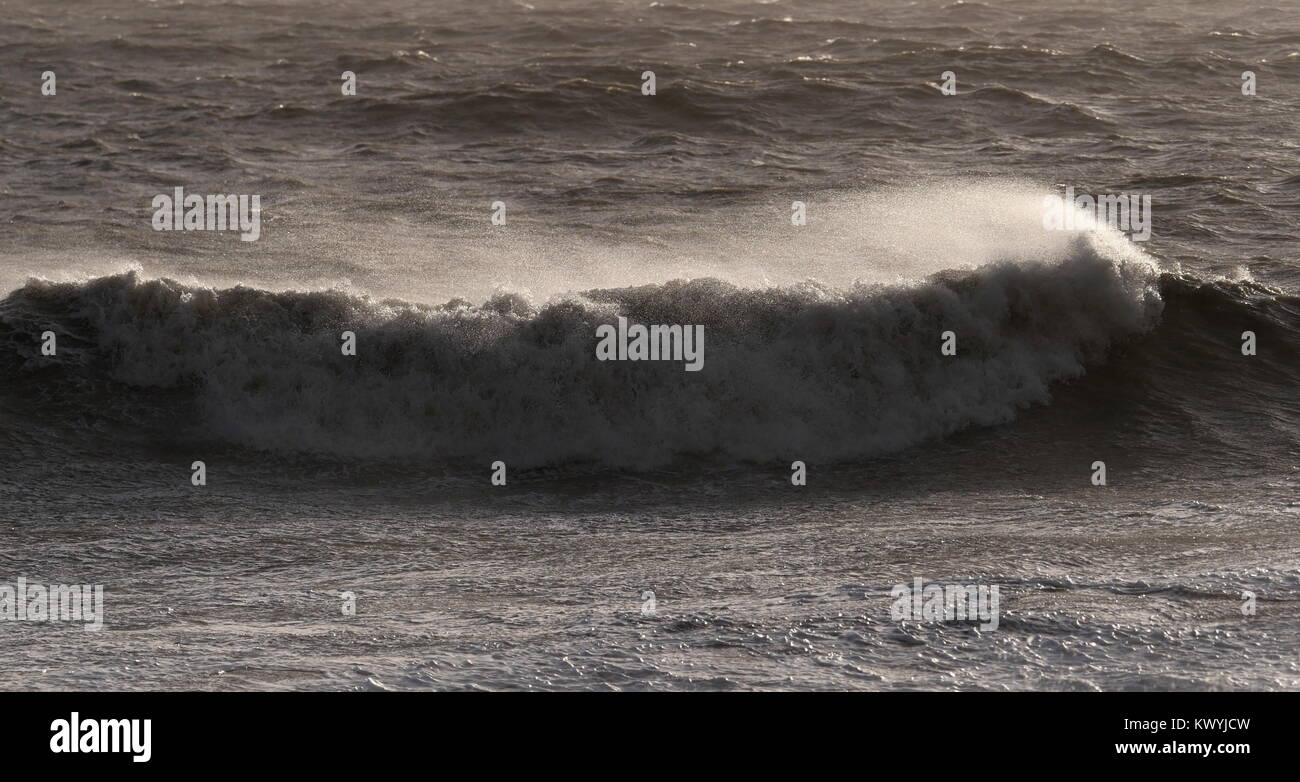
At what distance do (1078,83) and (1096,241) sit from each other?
457 inches

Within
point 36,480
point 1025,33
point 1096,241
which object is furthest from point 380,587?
point 1025,33

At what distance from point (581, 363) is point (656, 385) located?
0.71m

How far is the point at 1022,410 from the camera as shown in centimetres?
1323

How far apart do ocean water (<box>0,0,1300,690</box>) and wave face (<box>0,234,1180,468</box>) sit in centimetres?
4

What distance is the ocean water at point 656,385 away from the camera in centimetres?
798

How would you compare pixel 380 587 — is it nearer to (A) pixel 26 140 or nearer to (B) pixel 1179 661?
(B) pixel 1179 661

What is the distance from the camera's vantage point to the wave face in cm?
1255
